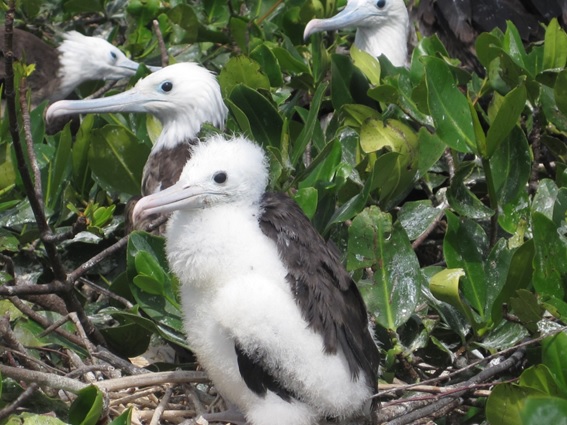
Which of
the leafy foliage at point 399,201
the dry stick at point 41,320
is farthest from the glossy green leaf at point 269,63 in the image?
the dry stick at point 41,320

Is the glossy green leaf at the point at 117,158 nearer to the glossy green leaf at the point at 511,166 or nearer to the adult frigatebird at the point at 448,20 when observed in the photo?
the glossy green leaf at the point at 511,166

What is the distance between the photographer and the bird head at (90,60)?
443cm

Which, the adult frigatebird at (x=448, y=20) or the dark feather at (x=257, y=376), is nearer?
the dark feather at (x=257, y=376)

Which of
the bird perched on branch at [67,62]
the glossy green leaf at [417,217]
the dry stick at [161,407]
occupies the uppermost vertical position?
the glossy green leaf at [417,217]

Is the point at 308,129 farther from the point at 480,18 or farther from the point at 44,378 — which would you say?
the point at 480,18

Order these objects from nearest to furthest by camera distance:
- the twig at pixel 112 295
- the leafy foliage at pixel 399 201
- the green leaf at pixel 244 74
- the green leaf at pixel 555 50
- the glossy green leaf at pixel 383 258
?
the leafy foliage at pixel 399 201
the glossy green leaf at pixel 383 258
the twig at pixel 112 295
the green leaf at pixel 555 50
the green leaf at pixel 244 74

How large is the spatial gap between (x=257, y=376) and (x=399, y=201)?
2.36 feet

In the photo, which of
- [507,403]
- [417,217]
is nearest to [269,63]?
[417,217]

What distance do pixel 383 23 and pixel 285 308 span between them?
2.39 metres

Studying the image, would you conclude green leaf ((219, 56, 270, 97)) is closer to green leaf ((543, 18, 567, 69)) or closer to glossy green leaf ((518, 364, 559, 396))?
green leaf ((543, 18, 567, 69))

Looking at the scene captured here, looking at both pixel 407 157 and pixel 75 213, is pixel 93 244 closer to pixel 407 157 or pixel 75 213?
pixel 75 213

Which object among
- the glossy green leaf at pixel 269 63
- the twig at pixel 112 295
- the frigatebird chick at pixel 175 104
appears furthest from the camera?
the frigatebird chick at pixel 175 104

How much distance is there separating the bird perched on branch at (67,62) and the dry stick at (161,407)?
201 centimetres

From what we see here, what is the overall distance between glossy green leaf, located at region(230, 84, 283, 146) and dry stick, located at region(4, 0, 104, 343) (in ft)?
1.68
